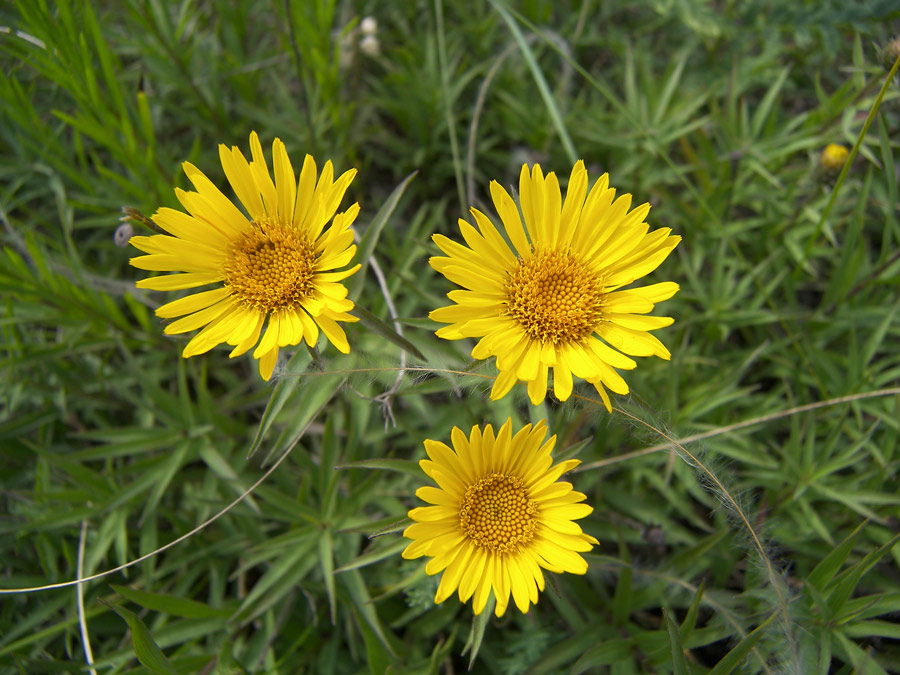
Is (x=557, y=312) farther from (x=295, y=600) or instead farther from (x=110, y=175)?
(x=110, y=175)

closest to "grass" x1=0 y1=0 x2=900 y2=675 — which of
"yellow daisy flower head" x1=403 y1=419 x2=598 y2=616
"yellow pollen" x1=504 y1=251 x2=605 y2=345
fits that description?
"yellow daisy flower head" x1=403 y1=419 x2=598 y2=616

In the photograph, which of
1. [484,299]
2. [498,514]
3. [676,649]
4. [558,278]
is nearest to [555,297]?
[558,278]

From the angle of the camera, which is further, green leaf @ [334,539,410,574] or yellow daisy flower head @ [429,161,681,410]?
green leaf @ [334,539,410,574]

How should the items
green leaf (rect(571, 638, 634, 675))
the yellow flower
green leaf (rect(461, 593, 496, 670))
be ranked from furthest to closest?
the yellow flower
green leaf (rect(571, 638, 634, 675))
green leaf (rect(461, 593, 496, 670))

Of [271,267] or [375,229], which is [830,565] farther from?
[271,267]

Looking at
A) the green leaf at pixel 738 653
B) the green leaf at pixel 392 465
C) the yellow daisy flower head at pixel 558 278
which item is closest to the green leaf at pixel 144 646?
the green leaf at pixel 392 465

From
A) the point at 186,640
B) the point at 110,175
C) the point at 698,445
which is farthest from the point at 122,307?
the point at 698,445

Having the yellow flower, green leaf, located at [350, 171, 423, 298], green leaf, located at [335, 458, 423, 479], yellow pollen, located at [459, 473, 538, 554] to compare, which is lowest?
yellow pollen, located at [459, 473, 538, 554]

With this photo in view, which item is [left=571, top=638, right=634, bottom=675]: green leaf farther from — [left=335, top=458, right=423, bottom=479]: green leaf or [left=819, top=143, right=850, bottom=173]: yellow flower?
[left=819, top=143, right=850, bottom=173]: yellow flower
